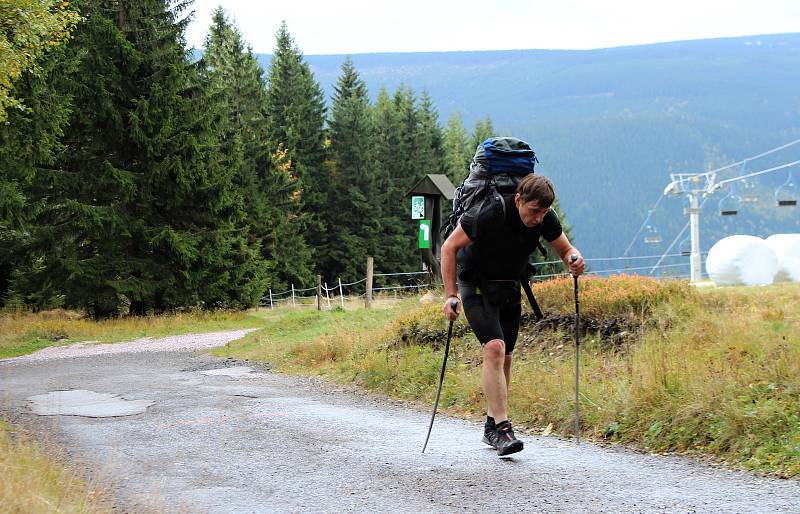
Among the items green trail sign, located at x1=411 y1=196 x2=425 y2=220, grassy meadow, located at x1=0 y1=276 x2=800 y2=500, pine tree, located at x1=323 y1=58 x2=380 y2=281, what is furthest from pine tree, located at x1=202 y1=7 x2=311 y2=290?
grassy meadow, located at x1=0 y1=276 x2=800 y2=500

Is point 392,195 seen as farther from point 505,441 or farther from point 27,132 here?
point 505,441

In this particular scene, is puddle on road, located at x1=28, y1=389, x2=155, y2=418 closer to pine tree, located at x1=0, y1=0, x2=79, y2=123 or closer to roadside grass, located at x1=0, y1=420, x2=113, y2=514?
roadside grass, located at x1=0, y1=420, x2=113, y2=514

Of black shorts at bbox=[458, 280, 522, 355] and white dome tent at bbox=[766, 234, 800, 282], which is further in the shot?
white dome tent at bbox=[766, 234, 800, 282]

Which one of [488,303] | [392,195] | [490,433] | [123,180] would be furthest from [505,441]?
[392,195]

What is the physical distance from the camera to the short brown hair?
233 inches

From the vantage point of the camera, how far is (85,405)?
10.2m

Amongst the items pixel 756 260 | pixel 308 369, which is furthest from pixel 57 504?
pixel 756 260

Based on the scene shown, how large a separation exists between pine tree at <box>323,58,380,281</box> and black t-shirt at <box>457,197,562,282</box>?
56.1 metres

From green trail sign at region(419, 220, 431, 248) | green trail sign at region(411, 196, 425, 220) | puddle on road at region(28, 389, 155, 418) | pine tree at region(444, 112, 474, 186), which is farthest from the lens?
pine tree at region(444, 112, 474, 186)

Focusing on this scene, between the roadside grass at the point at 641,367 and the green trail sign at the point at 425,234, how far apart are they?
22.5ft

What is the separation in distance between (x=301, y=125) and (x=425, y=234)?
141 feet

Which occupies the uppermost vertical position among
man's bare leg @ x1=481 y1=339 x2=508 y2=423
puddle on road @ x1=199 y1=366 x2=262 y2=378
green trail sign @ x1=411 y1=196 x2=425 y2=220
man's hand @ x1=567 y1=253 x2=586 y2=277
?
green trail sign @ x1=411 y1=196 x2=425 y2=220

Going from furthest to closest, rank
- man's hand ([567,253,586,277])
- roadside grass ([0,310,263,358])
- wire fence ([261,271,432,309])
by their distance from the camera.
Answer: wire fence ([261,271,432,309]), roadside grass ([0,310,263,358]), man's hand ([567,253,586,277])

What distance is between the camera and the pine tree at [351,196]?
207 ft
